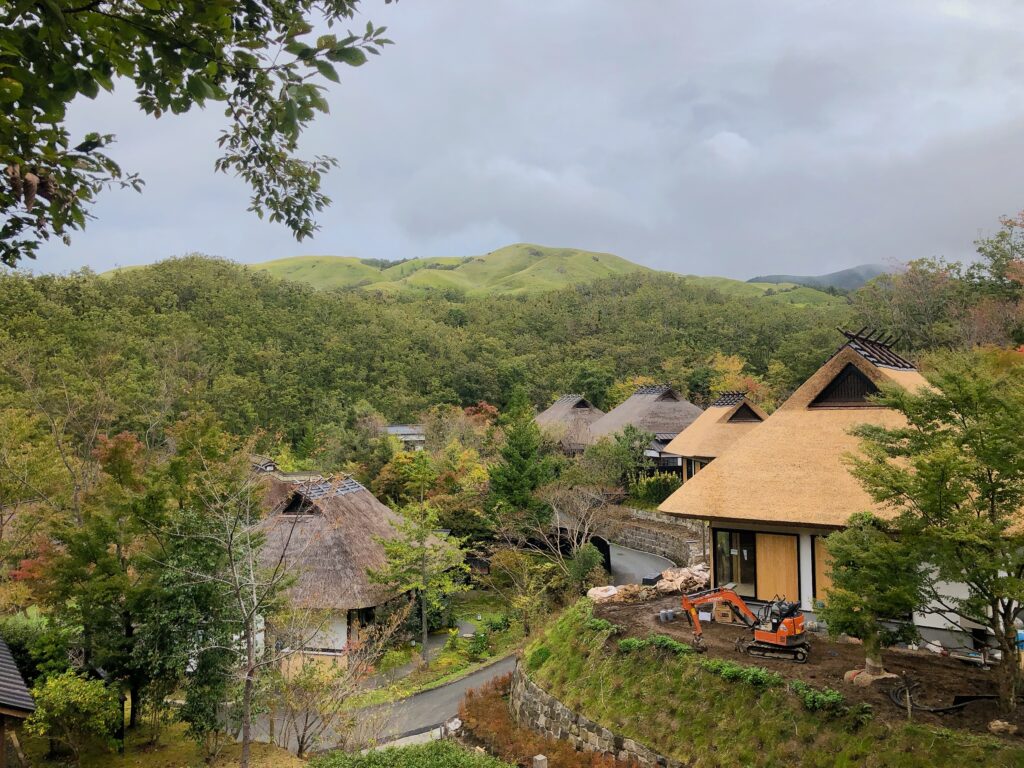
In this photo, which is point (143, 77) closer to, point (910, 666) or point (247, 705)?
point (247, 705)

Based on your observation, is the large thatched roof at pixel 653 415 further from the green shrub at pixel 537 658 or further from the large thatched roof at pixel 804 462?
the green shrub at pixel 537 658

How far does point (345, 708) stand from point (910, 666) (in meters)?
10.2

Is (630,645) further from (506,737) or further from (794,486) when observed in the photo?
(794,486)

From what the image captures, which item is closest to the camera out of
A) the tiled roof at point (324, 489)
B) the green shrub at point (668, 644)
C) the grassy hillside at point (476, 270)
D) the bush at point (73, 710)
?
the bush at point (73, 710)

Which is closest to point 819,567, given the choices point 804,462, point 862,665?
point 804,462

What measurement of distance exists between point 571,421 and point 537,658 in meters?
28.6

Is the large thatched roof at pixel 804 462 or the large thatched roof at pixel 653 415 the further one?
the large thatched roof at pixel 653 415

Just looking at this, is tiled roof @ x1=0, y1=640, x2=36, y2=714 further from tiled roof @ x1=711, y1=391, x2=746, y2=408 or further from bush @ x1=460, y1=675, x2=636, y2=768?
tiled roof @ x1=711, y1=391, x2=746, y2=408

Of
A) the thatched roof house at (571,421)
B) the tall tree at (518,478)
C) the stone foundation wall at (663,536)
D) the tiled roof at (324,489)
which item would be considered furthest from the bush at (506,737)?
the thatched roof house at (571,421)

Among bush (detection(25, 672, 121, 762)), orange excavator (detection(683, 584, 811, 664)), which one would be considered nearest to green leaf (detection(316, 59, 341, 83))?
orange excavator (detection(683, 584, 811, 664))

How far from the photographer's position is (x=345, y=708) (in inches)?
523

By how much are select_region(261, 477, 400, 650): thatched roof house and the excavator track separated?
1067 centimetres

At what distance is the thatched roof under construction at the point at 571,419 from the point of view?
39.9 meters

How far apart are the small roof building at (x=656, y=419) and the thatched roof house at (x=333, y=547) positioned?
54.9ft
